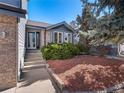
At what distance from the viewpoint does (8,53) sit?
8078 millimetres

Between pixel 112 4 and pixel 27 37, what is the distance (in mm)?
15709

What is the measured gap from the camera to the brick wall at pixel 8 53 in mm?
7832

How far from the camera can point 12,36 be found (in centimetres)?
815

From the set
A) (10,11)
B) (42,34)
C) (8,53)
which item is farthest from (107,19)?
(42,34)

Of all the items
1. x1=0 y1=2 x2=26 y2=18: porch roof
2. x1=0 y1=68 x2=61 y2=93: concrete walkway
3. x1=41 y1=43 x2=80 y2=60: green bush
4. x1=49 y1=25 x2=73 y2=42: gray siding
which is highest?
x1=49 y1=25 x2=73 y2=42: gray siding

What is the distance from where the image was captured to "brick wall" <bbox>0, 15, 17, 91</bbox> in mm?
7832

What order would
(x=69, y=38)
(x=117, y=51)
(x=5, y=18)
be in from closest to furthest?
(x=5, y=18) < (x=117, y=51) < (x=69, y=38)

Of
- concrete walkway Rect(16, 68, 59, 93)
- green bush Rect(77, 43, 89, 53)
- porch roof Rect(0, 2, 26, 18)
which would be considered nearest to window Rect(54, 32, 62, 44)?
green bush Rect(77, 43, 89, 53)

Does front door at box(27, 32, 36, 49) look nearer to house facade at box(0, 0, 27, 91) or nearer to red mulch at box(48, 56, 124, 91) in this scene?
house facade at box(0, 0, 27, 91)

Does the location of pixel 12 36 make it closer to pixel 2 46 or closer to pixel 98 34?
pixel 2 46

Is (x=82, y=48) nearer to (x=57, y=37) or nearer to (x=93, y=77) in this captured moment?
(x=57, y=37)

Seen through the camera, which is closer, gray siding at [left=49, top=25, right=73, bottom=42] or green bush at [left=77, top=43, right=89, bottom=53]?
green bush at [left=77, top=43, right=89, bottom=53]

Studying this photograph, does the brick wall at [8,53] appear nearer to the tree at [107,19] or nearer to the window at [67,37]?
the tree at [107,19]

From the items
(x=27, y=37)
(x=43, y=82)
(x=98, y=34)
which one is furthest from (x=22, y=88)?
(x=27, y=37)
